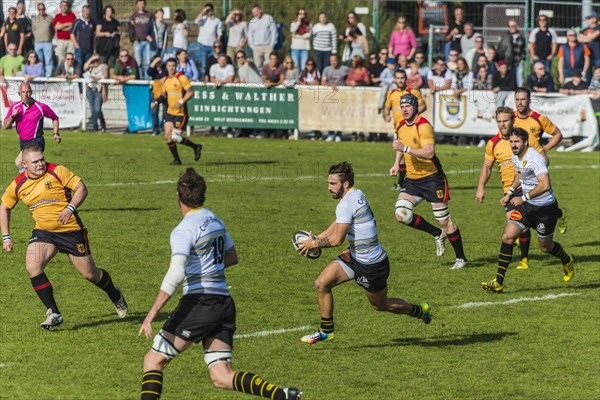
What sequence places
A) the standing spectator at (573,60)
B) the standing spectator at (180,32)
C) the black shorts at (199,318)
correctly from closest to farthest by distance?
1. the black shorts at (199,318)
2. the standing spectator at (573,60)
3. the standing spectator at (180,32)

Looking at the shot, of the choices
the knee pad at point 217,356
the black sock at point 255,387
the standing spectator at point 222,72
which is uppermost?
the standing spectator at point 222,72

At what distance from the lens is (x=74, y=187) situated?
1225 centimetres

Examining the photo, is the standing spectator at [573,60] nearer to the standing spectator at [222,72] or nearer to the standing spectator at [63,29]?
the standing spectator at [222,72]

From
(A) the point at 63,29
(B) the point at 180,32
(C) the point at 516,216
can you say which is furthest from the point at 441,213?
(A) the point at 63,29

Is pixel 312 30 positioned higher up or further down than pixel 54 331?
higher up

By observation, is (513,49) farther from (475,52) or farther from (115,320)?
(115,320)

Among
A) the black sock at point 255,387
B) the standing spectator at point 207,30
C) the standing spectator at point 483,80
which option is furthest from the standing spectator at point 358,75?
the black sock at point 255,387

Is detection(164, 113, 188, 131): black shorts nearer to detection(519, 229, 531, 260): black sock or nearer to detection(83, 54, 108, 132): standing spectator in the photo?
detection(83, 54, 108, 132): standing spectator

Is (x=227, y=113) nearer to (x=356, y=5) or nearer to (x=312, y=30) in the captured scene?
(x=312, y=30)

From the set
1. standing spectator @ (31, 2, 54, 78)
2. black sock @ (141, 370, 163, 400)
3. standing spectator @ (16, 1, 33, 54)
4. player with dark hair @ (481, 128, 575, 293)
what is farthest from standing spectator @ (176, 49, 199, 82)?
black sock @ (141, 370, 163, 400)

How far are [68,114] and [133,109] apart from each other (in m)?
2.04

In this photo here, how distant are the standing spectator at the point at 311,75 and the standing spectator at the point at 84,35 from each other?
23.1ft

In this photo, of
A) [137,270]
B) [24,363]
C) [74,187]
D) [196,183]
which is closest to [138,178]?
[137,270]

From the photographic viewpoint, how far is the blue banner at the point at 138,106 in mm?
33062
